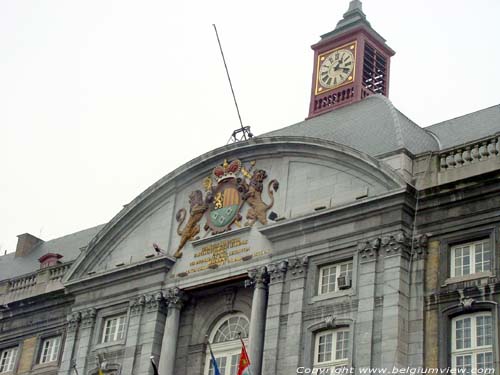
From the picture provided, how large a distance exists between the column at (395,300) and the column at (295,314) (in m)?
3.14

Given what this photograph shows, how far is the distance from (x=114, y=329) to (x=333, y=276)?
10295 mm

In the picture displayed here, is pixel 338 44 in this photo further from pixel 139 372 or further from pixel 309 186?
pixel 139 372

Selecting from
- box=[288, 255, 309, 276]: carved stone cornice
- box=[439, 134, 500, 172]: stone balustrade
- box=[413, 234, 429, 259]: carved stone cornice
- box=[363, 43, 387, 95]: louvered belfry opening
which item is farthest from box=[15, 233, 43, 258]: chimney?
box=[439, 134, 500, 172]: stone balustrade

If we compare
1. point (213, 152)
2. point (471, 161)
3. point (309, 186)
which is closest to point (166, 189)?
point (213, 152)

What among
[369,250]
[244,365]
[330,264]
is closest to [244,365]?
[244,365]

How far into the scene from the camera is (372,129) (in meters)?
38.7

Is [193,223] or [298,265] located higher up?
[193,223]

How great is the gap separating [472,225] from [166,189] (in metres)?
13.7

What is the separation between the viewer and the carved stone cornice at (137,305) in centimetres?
3984

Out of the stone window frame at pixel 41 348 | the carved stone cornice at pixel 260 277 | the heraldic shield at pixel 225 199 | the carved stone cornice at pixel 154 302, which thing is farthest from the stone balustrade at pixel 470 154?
the stone window frame at pixel 41 348

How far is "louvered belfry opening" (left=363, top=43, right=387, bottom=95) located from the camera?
49.3 m

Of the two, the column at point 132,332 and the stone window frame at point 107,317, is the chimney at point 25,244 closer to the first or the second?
the stone window frame at point 107,317

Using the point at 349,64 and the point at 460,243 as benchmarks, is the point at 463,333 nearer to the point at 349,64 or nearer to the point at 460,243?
the point at 460,243

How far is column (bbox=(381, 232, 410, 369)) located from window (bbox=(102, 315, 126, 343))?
39.1ft
